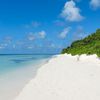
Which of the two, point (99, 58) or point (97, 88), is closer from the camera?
point (97, 88)

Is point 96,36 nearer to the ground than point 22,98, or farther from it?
farther from it

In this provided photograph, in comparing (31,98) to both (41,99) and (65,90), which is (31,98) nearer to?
(41,99)

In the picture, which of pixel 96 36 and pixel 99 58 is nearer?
pixel 99 58

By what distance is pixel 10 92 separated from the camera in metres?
9.95

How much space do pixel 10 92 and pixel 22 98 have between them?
1.63 meters

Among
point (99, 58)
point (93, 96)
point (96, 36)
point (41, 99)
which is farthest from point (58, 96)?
point (96, 36)

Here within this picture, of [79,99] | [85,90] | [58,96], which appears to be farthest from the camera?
[85,90]

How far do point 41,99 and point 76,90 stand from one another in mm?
1644

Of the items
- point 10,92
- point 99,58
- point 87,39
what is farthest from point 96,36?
point 10,92

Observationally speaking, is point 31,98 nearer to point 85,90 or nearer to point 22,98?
point 22,98

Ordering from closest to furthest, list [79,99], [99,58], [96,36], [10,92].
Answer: [79,99] < [10,92] < [99,58] < [96,36]

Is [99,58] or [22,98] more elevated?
[99,58]

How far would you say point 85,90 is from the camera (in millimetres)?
8898

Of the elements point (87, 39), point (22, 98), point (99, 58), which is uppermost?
point (87, 39)
